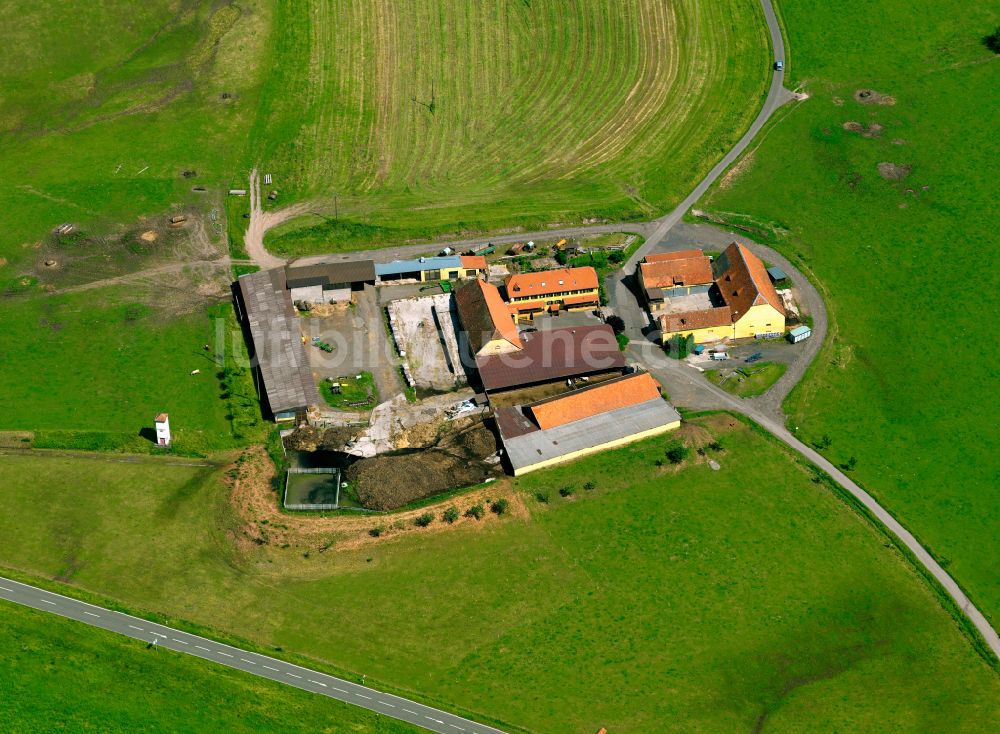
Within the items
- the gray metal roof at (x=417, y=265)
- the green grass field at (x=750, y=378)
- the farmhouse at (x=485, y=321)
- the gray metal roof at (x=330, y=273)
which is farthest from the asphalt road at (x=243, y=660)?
the gray metal roof at (x=417, y=265)

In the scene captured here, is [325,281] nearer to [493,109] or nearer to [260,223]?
[260,223]

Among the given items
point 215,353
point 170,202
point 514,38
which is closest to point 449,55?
point 514,38

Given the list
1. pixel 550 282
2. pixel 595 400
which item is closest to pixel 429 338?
pixel 550 282

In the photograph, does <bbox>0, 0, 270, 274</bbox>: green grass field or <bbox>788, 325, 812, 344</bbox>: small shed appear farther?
<bbox>0, 0, 270, 274</bbox>: green grass field

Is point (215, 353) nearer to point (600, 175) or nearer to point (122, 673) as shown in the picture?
point (122, 673)

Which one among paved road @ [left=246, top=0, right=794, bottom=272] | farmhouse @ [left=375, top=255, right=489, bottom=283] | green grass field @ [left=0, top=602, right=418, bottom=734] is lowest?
green grass field @ [left=0, top=602, right=418, bottom=734]

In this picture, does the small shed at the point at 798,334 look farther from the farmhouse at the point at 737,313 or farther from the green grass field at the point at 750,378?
the green grass field at the point at 750,378

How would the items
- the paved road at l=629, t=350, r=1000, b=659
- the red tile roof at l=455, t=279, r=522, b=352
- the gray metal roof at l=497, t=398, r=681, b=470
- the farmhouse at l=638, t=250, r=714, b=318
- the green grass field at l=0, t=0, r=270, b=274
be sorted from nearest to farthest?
1. the paved road at l=629, t=350, r=1000, b=659
2. the gray metal roof at l=497, t=398, r=681, b=470
3. the red tile roof at l=455, t=279, r=522, b=352
4. the farmhouse at l=638, t=250, r=714, b=318
5. the green grass field at l=0, t=0, r=270, b=274

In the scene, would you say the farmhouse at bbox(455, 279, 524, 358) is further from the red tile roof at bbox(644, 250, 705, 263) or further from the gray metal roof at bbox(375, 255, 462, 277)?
the red tile roof at bbox(644, 250, 705, 263)

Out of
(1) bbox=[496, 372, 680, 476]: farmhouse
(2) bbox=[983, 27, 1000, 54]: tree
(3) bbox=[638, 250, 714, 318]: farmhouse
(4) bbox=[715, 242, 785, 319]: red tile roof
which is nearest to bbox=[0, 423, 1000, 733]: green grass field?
(1) bbox=[496, 372, 680, 476]: farmhouse
